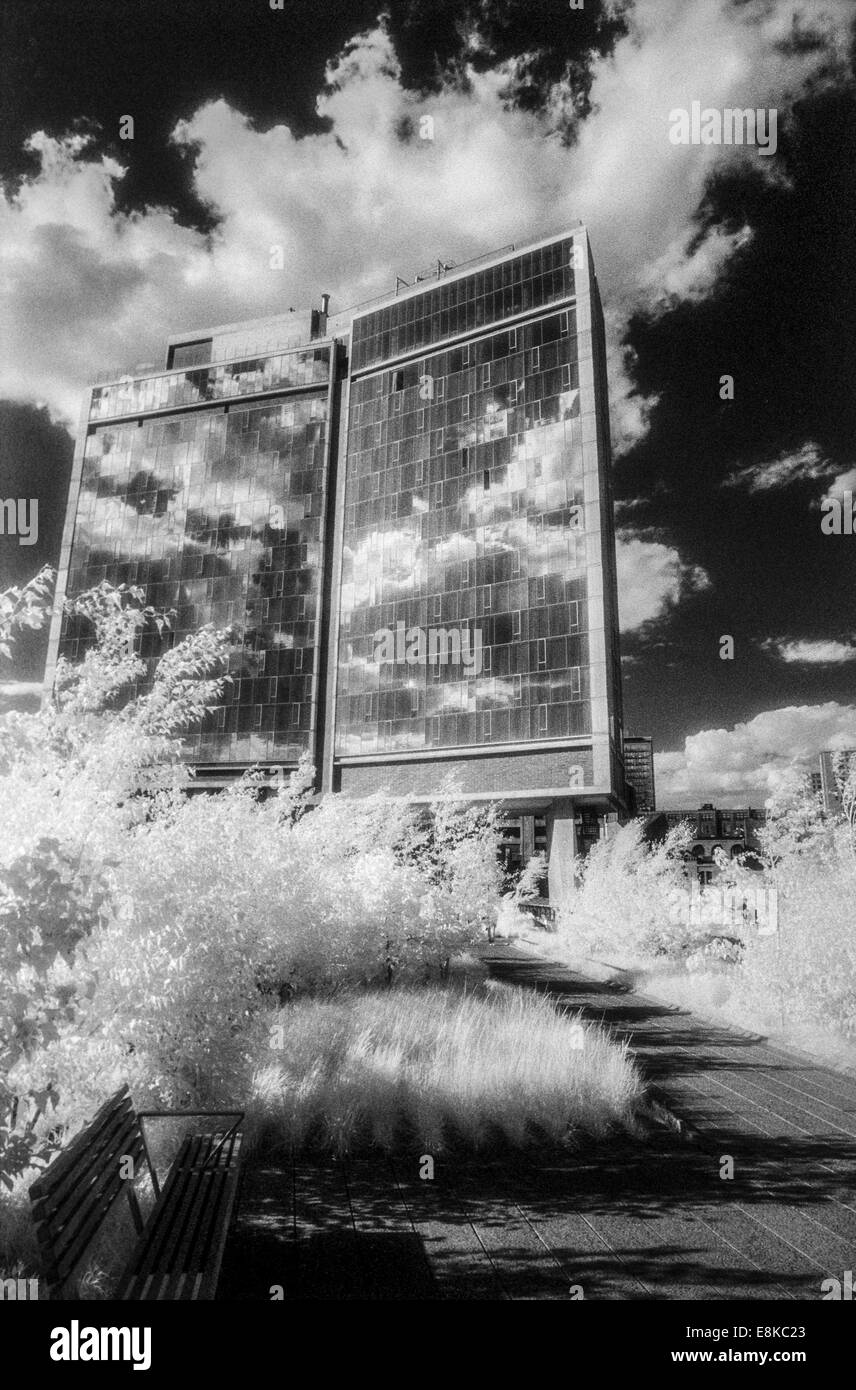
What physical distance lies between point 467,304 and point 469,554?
13.3 metres

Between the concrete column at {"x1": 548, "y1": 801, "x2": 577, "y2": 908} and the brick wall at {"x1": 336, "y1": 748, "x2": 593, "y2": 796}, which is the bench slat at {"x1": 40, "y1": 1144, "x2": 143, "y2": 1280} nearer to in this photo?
the brick wall at {"x1": 336, "y1": 748, "x2": 593, "y2": 796}

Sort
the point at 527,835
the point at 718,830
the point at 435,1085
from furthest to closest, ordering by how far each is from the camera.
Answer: the point at 527,835 → the point at 718,830 → the point at 435,1085

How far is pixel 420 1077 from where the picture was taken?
5.62m

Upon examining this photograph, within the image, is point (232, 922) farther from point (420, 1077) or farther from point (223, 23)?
point (223, 23)

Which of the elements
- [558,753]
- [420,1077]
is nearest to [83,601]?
[420,1077]

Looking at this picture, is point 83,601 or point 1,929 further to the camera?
point 83,601

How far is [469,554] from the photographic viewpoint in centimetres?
3516

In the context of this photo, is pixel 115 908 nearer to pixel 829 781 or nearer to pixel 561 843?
pixel 829 781

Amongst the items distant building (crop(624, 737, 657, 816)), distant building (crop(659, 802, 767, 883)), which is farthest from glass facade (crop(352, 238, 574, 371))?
distant building (crop(659, 802, 767, 883))

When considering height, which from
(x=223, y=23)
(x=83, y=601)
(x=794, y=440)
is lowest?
(x=83, y=601)

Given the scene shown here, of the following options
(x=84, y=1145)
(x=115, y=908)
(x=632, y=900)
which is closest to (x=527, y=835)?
(x=632, y=900)

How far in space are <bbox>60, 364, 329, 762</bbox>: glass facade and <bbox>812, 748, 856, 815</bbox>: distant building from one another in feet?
104
